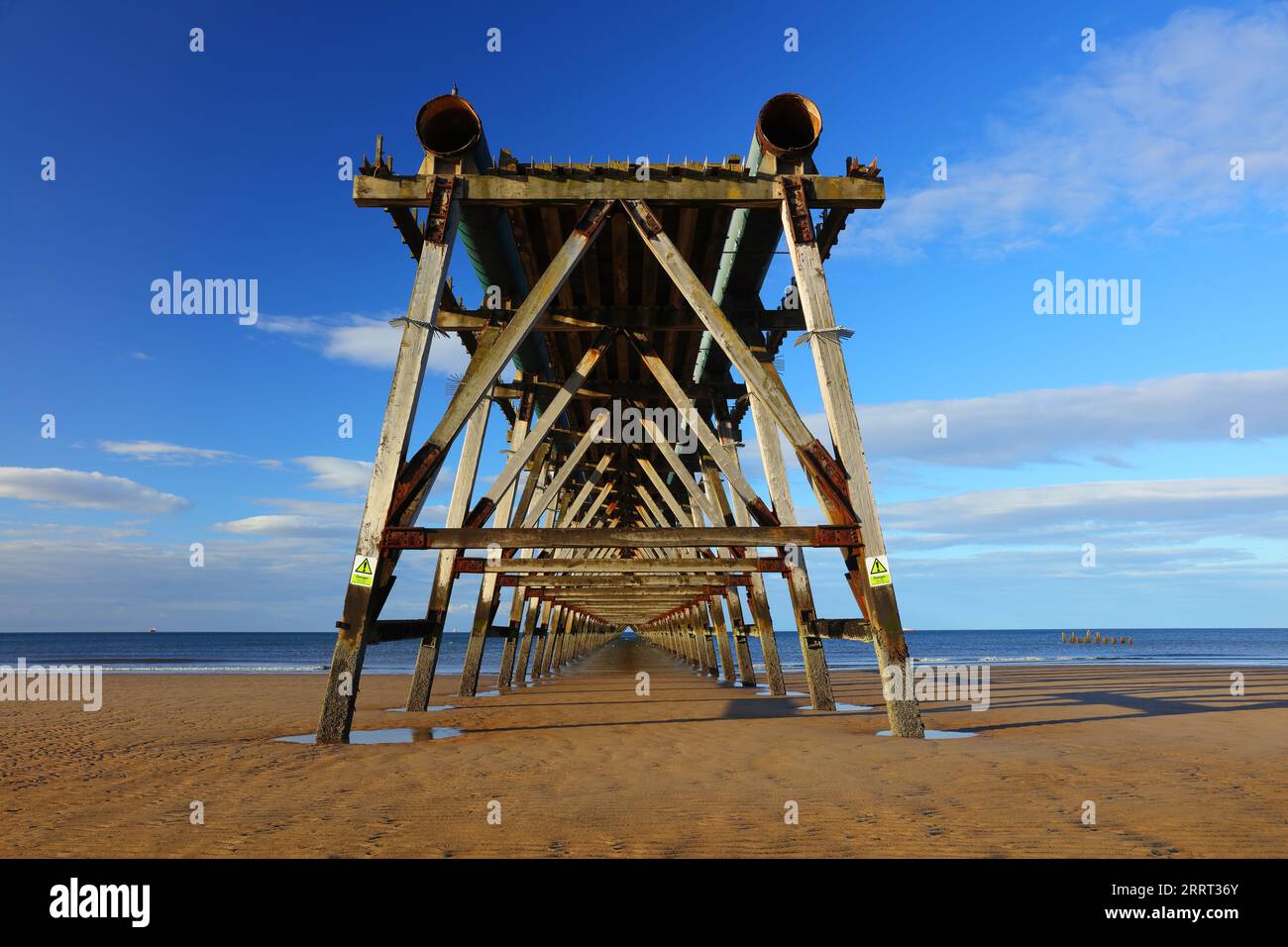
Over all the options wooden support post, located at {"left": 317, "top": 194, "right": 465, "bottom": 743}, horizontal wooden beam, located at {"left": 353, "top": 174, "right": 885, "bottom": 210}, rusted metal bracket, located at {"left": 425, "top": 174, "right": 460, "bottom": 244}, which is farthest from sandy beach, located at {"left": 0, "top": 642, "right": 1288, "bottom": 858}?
horizontal wooden beam, located at {"left": 353, "top": 174, "right": 885, "bottom": 210}

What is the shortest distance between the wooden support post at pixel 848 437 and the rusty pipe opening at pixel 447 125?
10.3 ft

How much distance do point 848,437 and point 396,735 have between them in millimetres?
5433

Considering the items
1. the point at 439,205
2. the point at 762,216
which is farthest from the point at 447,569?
the point at 762,216

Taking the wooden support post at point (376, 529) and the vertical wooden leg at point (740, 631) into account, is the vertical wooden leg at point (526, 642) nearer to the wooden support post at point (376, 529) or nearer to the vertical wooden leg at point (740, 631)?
the vertical wooden leg at point (740, 631)

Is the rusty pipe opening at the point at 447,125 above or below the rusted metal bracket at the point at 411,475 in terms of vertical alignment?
above

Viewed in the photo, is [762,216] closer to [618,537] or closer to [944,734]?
[618,537]

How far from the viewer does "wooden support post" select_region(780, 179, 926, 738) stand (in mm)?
7434

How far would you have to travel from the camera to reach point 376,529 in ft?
24.2

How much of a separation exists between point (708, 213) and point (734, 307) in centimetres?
170

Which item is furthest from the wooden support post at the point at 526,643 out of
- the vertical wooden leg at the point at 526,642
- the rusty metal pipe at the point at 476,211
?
the rusty metal pipe at the point at 476,211

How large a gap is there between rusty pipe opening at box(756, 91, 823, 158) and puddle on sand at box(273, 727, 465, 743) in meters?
6.72

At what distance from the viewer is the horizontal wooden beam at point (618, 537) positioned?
296 inches
